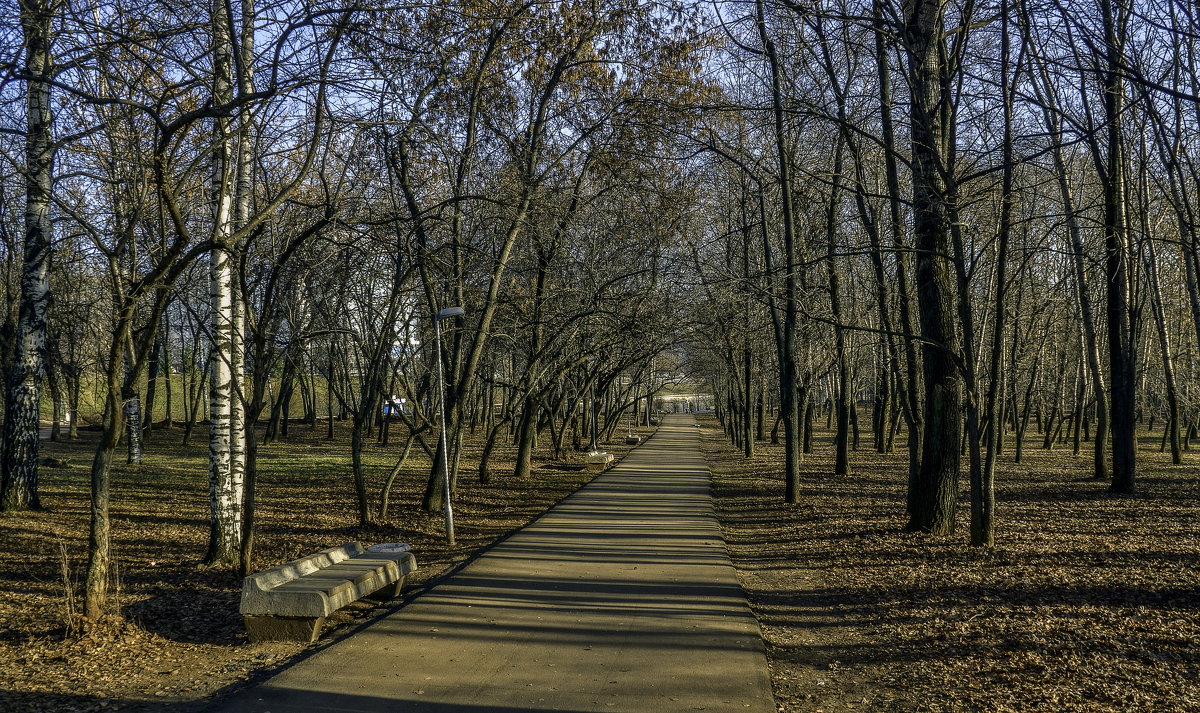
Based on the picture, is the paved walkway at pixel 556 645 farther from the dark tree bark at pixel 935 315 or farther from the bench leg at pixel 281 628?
the dark tree bark at pixel 935 315

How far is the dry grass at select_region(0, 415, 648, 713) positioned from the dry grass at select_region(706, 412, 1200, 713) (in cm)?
394

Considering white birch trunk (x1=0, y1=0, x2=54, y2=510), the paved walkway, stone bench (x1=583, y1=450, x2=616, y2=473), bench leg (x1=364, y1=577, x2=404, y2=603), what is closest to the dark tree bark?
the paved walkway

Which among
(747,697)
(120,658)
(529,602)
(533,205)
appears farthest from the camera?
(533,205)

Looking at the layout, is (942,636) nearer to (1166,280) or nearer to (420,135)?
(420,135)

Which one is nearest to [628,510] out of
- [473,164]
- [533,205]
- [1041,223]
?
[533,205]

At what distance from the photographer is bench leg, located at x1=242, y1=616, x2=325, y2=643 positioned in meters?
6.46

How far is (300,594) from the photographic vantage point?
21.0 feet

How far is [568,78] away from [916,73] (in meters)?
7.10

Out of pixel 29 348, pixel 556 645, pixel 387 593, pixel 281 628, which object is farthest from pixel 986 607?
pixel 29 348

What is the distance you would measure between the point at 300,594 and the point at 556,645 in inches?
79.4

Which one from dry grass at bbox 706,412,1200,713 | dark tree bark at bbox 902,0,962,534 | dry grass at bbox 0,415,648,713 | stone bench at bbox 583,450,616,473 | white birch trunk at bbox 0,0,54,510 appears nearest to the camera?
dry grass at bbox 706,412,1200,713

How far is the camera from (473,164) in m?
15.4

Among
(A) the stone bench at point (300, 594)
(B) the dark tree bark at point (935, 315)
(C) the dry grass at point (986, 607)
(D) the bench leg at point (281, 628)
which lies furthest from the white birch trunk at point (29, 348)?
(B) the dark tree bark at point (935, 315)

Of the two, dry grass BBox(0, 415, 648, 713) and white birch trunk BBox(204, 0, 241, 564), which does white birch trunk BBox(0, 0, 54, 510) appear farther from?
white birch trunk BBox(204, 0, 241, 564)
